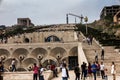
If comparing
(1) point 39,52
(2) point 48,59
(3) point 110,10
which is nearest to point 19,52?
(1) point 39,52

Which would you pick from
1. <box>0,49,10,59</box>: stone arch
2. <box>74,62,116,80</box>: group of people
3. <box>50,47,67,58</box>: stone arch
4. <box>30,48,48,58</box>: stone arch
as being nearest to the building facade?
<box>30,48,48,58</box>: stone arch

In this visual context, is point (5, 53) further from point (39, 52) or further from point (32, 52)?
point (39, 52)

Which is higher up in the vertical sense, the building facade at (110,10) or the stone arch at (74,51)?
the building facade at (110,10)

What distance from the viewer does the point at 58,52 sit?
69.1m

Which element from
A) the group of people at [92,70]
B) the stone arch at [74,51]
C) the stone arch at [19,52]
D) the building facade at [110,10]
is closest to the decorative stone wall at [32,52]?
the stone arch at [19,52]

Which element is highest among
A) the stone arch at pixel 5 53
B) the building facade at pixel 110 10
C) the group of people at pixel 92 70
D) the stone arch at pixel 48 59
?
the building facade at pixel 110 10

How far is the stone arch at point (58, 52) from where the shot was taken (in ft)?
225

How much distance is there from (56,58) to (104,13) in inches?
2360

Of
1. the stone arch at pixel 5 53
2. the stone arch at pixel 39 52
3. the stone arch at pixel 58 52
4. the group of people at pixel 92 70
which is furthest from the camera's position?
the stone arch at pixel 5 53

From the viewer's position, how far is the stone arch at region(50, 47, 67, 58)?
68.5 metres

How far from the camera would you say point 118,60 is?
1796 inches

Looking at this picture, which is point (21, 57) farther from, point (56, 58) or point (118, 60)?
point (118, 60)

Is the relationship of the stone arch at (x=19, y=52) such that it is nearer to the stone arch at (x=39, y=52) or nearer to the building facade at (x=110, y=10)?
the stone arch at (x=39, y=52)

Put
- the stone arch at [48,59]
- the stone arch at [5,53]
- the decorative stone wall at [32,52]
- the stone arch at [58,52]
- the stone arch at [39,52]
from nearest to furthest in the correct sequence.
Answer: the stone arch at [48,59] < the decorative stone wall at [32,52] < the stone arch at [58,52] < the stone arch at [39,52] < the stone arch at [5,53]
